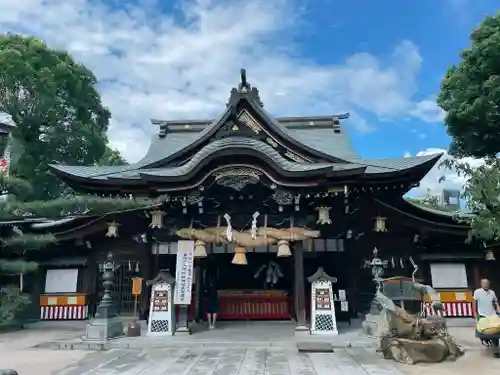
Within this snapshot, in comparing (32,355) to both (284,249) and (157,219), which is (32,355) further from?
(284,249)

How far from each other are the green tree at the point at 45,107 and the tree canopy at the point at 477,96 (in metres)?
22.2

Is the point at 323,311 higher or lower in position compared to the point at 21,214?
lower

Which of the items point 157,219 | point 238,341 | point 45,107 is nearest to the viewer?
point 238,341

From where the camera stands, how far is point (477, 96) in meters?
16.3

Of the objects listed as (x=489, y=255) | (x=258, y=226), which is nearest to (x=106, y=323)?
(x=258, y=226)

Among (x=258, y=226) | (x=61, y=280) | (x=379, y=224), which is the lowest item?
(x=61, y=280)

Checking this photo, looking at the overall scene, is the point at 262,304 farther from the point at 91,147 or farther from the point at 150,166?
the point at 91,147

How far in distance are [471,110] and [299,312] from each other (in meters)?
11.4

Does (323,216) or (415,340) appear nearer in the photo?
(415,340)

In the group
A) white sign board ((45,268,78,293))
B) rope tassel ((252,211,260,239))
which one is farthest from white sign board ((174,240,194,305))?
white sign board ((45,268,78,293))

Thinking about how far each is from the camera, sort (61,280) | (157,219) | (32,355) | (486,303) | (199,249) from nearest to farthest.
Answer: (486,303) → (32,355) → (199,249) → (157,219) → (61,280)

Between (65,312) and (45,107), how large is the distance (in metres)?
13.8

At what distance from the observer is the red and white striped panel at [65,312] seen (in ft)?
49.7

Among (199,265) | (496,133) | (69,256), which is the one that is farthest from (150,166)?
(496,133)
